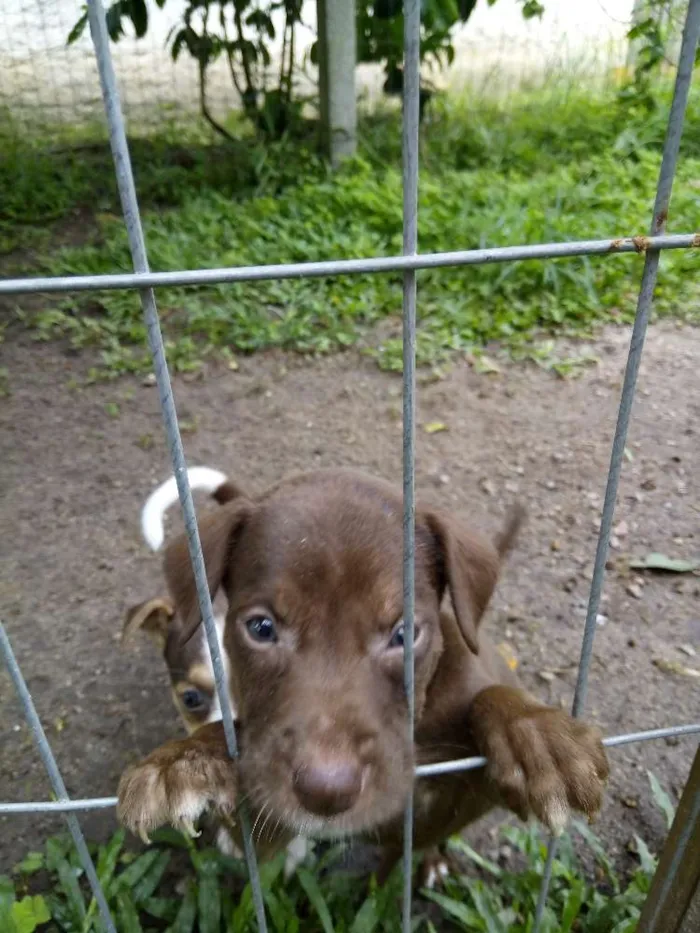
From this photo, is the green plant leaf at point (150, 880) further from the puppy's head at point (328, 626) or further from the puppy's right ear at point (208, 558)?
the puppy's right ear at point (208, 558)

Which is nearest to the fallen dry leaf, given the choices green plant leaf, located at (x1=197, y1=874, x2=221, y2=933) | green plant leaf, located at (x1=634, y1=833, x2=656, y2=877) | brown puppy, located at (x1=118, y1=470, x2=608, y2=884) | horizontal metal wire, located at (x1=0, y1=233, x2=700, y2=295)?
green plant leaf, located at (x1=634, y1=833, x2=656, y2=877)

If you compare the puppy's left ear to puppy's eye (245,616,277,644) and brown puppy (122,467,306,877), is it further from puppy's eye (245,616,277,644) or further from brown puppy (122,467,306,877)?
brown puppy (122,467,306,877)

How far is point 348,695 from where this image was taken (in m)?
1.87

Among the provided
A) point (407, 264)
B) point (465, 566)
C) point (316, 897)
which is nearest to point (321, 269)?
point (407, 264)

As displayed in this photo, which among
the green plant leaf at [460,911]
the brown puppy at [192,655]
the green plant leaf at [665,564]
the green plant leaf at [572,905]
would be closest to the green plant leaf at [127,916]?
the brown puppy at [192,655]

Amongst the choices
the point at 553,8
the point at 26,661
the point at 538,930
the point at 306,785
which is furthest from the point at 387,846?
the point at 553,8

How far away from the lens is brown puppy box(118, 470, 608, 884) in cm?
179

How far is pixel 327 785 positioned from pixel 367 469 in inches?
120

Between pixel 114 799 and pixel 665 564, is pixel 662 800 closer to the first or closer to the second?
pixel 665 564

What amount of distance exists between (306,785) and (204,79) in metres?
8.97

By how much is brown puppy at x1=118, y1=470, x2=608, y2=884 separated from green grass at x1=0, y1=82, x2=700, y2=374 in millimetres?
3469

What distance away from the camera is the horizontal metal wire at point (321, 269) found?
1.27 meters

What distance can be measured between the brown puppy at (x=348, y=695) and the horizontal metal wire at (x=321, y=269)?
91 centimetres

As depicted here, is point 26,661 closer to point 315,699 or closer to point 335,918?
point 335,918
